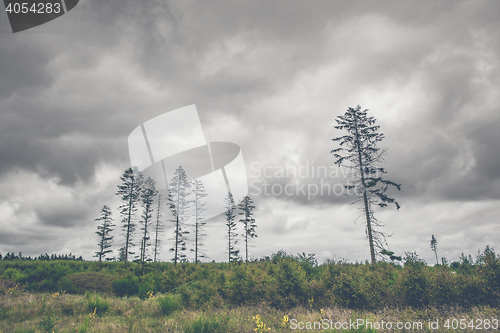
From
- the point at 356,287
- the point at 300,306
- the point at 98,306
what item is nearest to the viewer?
the point at 356,287

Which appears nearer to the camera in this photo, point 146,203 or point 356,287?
point 356,287

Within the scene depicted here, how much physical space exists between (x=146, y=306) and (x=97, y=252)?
112ft

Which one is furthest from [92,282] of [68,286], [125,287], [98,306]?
[98,306]

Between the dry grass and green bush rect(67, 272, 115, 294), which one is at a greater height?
green bush rect(67, 272, 115, 294)

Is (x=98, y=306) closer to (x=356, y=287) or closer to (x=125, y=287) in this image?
(x=125, y=287)

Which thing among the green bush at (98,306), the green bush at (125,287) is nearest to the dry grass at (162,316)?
the green bush at (98,306)

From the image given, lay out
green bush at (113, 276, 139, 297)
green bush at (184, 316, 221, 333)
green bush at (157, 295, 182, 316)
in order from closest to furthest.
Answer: green bush at (184, 316, 221, 333) < green bush at (157, 295, 182, 316) < green bush at (113, 276, 139, 297)

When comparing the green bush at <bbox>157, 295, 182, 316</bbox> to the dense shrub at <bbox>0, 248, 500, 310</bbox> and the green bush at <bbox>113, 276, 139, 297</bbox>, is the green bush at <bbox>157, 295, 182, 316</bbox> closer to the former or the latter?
the dense shrub at <bbox>0, 248, 500, 310</bbox>

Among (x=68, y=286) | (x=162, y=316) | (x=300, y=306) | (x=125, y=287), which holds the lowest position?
(x=162, y=316)

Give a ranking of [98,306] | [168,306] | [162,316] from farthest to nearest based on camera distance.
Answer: [98,306] < [168,306] < [162,316]

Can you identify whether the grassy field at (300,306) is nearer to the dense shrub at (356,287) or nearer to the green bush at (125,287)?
the dense shrub at (356,287)

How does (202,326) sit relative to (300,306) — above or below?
above

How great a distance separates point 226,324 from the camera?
7805 millimetres

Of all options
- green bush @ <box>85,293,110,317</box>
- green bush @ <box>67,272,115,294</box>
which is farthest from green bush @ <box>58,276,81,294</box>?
green bush @ <box>85,293,110,317</box>
